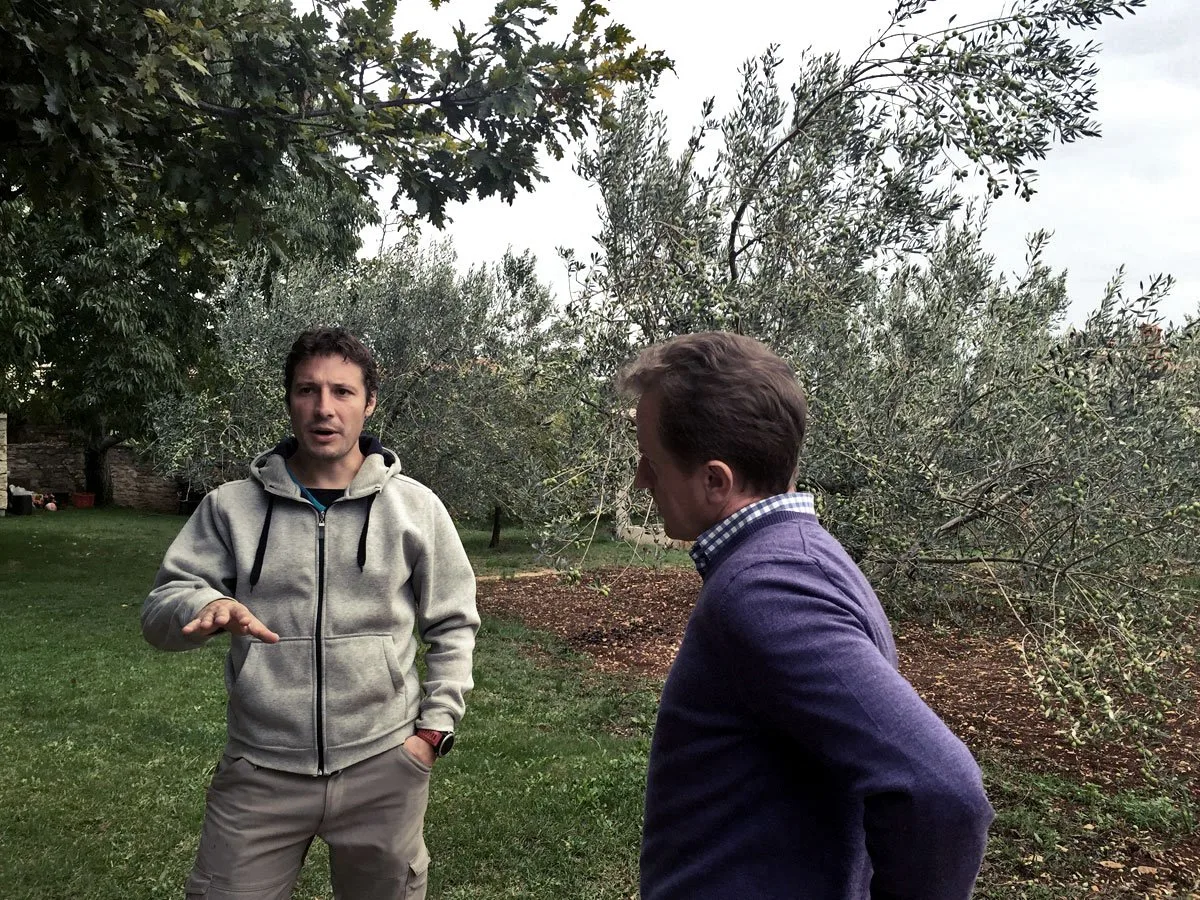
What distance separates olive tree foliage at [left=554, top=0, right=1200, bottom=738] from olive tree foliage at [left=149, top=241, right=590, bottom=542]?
753cm

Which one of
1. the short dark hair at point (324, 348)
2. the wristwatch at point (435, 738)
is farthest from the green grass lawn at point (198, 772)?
the short dark hair at point (324, 348)

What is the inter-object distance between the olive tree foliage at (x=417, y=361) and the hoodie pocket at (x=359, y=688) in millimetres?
10425

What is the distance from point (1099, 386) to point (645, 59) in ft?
10.1

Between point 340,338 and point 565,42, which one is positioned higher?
point 565,42

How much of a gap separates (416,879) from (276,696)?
709mm

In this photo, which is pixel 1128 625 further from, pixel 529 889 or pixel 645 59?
pixel 645 59

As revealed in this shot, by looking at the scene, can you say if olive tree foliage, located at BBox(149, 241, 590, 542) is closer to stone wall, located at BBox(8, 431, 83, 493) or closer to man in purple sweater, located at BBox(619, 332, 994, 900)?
man in purple sweater, located at BBox(619, 332, 994, 900)

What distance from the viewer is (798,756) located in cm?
140

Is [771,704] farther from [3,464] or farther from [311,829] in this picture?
[3,464]

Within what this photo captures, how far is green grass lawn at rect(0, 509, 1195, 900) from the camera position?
4434mm

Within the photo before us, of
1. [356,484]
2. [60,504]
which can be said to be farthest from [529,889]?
Result: [60,504]

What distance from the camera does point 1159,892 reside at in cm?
423

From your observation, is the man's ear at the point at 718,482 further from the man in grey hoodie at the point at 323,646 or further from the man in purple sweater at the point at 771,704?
the man in grey hoodie at the point at 323,646

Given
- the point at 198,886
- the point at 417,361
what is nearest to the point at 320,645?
the point at 198,886
